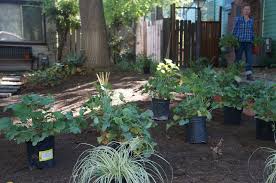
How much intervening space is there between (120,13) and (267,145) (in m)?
12.3

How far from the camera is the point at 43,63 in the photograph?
14203mm

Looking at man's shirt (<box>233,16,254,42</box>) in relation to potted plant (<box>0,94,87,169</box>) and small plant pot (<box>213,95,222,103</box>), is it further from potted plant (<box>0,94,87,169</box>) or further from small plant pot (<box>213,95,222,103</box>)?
potted plant (<box>0,94,87,169</box>)

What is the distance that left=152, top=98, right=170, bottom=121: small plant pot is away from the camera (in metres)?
5.06

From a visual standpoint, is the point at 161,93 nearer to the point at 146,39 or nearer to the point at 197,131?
the point at 197,131

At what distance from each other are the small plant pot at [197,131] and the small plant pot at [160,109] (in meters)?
0.85

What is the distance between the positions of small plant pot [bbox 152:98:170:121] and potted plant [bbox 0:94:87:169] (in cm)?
178

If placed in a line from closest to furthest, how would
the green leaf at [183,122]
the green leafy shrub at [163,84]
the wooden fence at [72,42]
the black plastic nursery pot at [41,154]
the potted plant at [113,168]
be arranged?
1. the potted plant at [113,168]
2. the black plastic nursery pot at [41,154]
3. the green leaf at [183,122]
4. the green leafy shrub at [163,84]
5. the wooden fence at [72,42]

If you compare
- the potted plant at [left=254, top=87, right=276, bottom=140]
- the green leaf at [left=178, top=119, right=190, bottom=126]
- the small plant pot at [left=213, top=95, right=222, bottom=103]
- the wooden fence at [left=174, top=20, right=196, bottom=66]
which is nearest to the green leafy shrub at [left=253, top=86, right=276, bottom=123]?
the potted plant at [left=254, top=87, right=276, bottom=140]

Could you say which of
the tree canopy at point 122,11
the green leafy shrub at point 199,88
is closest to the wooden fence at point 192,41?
the tree canopy at point 122,11

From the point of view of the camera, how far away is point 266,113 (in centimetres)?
409

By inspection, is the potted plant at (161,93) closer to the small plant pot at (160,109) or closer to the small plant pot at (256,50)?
the small plant pot at (160,109)

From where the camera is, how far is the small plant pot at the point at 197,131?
4223mm

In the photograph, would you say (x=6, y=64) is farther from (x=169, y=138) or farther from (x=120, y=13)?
(x=169, y=138)

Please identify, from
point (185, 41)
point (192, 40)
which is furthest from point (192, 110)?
point (192, 40)
